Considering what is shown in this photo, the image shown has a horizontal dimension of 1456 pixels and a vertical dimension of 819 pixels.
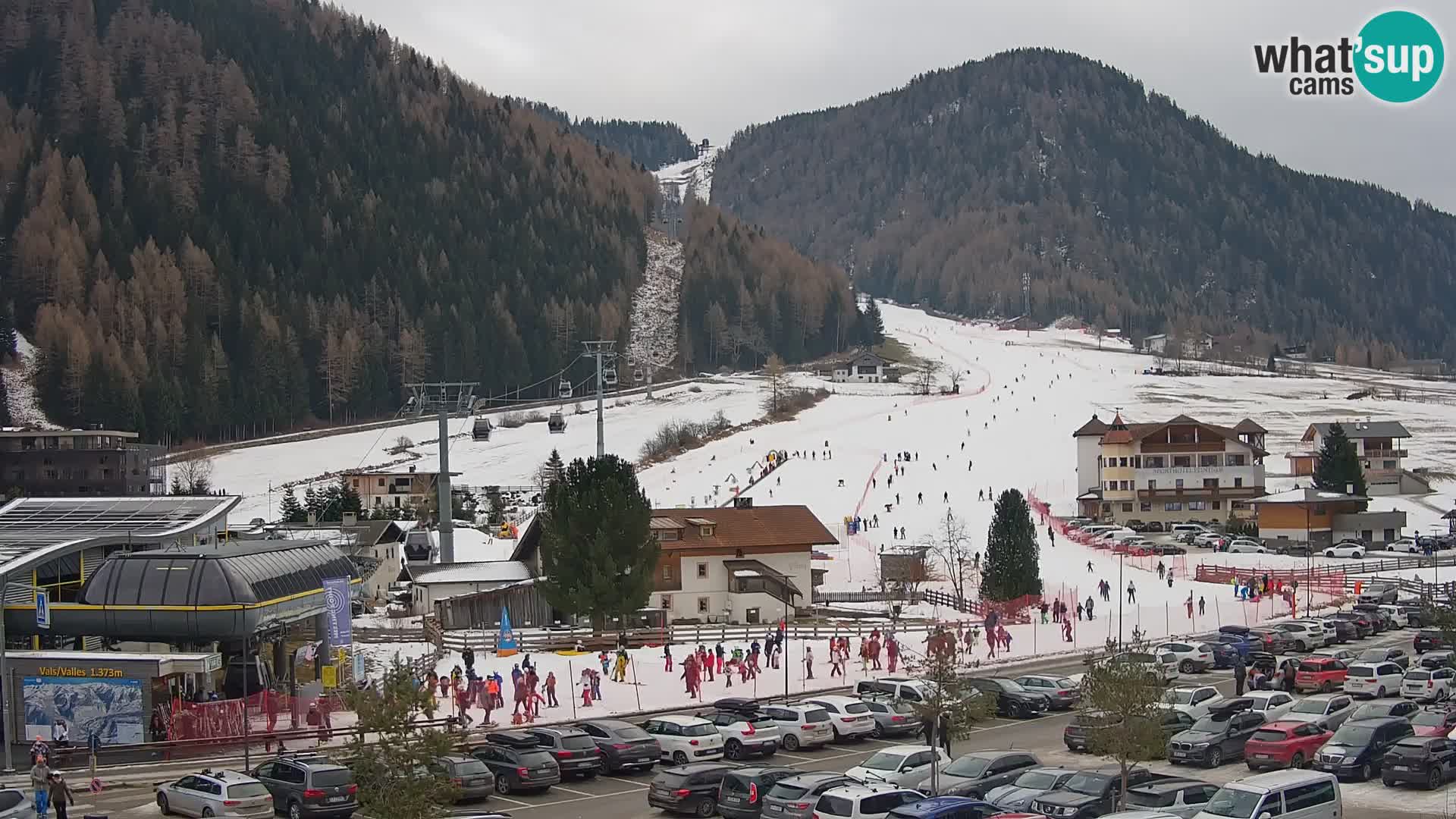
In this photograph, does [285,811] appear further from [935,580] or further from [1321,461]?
[1321,461]

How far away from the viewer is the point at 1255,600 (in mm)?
47656

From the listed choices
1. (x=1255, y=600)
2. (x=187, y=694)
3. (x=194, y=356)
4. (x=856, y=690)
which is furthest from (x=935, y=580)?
(x=194, y=356)

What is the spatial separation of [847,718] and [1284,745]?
7431 millimetres

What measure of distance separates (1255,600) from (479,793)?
31.1 meters

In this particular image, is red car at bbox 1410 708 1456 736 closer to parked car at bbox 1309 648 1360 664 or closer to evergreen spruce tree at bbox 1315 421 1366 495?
parked car at bbox 1309 648 1360 664

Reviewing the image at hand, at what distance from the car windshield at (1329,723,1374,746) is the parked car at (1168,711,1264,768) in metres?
1.51

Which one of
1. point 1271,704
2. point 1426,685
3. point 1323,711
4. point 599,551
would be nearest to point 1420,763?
point 1323,711

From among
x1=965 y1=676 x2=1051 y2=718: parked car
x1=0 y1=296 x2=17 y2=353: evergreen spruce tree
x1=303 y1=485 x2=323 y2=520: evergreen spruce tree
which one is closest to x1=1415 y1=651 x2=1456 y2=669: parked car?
x1=965 y1=676 x2=1051 y2=718: parked car

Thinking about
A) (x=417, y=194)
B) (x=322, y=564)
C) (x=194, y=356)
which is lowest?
(x=322, y=564)

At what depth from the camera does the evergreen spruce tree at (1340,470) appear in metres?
72.4

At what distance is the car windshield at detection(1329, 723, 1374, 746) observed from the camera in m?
24.8

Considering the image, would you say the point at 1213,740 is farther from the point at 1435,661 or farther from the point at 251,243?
the point at 251,243

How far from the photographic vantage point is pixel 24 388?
425 ft

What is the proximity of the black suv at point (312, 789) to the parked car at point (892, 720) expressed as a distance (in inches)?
406
